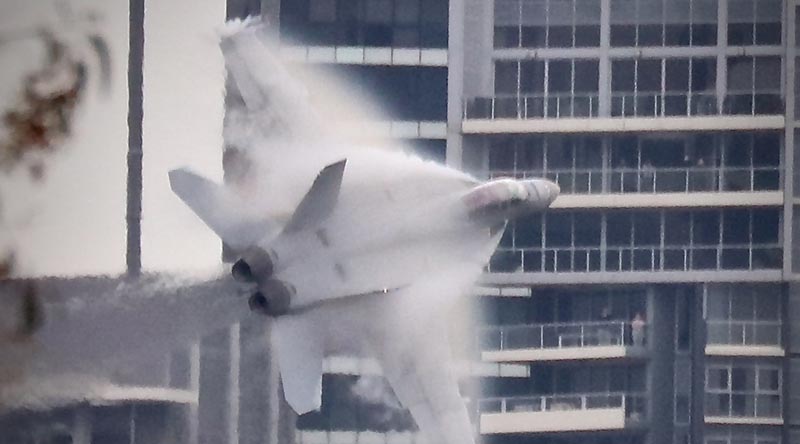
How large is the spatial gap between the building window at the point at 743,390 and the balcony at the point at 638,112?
3.32 ft

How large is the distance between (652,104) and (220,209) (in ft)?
6.37

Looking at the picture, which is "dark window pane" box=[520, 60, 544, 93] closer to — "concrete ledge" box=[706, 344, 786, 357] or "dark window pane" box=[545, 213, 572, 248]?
"dark window pane" box=[545, 213, 572, 248]

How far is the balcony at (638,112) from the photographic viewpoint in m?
5.02

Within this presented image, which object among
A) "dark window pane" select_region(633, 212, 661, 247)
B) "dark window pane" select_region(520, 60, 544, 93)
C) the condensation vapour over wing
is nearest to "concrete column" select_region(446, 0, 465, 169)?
"dark window pane" select_region(520, 60, 544, 93)

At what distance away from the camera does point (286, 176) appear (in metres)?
4.32

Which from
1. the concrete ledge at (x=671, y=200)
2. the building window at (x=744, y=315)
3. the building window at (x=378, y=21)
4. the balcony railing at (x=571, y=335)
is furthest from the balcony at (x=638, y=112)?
the balcony railing at (x=571, y=335)

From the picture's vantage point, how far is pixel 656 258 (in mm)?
5086

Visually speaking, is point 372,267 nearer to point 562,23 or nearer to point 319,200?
point 319,200

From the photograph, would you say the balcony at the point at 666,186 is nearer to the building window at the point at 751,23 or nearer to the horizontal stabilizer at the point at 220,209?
the building window at the point at 751,23

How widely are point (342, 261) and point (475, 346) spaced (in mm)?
903

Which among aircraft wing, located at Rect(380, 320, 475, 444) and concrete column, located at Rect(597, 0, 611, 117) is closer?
aircraft wing, located at Rect(380, 320, 475, 444)

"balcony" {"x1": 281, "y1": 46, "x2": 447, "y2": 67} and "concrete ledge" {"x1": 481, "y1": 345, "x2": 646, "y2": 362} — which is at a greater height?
"balcony" {"x1": 281, "y1": 46, "x2": 447, "y2": 67}

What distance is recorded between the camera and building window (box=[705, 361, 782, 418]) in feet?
16.8

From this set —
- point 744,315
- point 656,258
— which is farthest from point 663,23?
point 744,315
